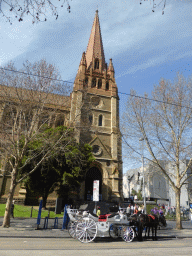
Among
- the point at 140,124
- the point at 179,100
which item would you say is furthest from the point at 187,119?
the point at 140,124

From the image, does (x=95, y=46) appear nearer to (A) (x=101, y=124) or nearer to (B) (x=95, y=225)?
(A) (x=101, y=124)

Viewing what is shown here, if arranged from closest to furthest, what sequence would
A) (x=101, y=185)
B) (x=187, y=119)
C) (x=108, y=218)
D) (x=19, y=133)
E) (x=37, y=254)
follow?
(x=37, y=254), (x=108, y=218), (x=19, y=133), (x=187, y=119), (x=101, y=185)

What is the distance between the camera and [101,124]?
99.8ft

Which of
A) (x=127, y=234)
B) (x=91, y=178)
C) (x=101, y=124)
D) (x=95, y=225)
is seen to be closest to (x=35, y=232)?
(x=95, y=225)

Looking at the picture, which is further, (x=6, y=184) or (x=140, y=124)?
(x=6, y=184)

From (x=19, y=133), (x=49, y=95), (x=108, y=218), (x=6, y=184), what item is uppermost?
(x=49, y=95)

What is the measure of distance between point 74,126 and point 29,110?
3.06m

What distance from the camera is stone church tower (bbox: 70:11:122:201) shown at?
25.5 m

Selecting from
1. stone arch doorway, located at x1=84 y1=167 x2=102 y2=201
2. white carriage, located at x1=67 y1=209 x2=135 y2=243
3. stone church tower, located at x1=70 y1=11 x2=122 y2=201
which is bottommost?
white carriage, located at x1=67 y1=209 x2=135 y2=243

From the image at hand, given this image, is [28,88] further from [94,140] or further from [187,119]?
[94,140]

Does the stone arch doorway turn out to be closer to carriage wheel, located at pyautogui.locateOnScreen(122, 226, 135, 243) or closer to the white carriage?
the white carriage

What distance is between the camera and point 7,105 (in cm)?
1205

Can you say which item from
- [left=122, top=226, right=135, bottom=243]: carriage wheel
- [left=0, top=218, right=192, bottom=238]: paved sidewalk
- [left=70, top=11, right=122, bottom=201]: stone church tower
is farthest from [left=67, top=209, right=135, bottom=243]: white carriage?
[left=70, top=11, right=122, bottom=201]: stone church tower

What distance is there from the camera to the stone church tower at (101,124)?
25.5m
